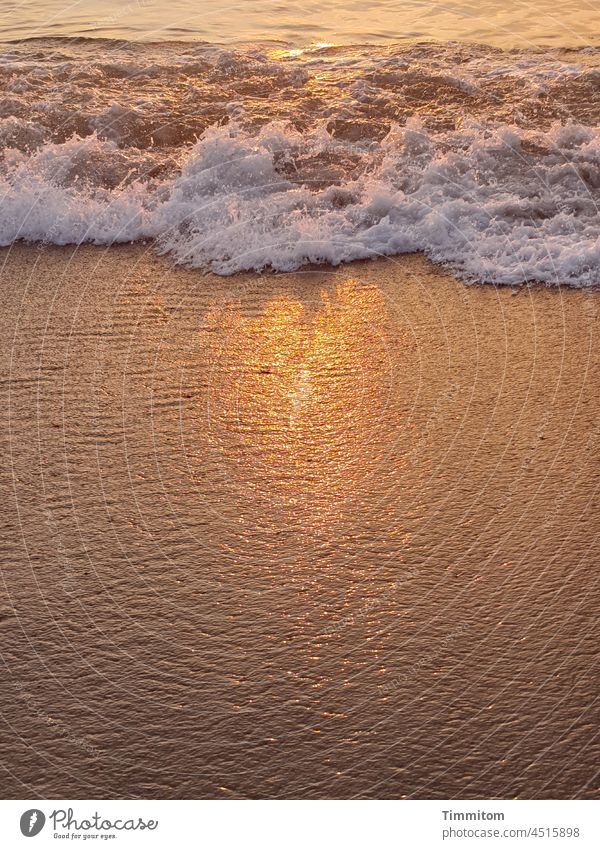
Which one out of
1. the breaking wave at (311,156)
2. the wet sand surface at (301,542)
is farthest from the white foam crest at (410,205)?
the wet sand surface at (301,542)

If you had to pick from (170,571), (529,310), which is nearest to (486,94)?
(529,310)

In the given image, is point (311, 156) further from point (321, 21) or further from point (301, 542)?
point (301, 542)

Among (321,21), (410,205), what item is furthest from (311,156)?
(321,21)

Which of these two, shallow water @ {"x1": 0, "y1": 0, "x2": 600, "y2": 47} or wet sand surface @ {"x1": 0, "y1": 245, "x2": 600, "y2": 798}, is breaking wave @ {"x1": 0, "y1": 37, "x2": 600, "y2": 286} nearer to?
shallow water @ {"x1": 0, "y1": 0, "x2": 600, "y2": 47}

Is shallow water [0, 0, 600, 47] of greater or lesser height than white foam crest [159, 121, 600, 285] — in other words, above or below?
above

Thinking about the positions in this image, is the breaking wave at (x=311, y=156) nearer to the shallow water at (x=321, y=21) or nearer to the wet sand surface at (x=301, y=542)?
the shallow water at (x=321, y=21)

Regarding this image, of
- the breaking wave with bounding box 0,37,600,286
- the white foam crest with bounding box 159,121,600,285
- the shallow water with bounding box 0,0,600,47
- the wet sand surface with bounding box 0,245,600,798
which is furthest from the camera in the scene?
the shallow water with bounding box 0,0,600,47

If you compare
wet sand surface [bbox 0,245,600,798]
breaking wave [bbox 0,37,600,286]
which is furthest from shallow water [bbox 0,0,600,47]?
wet sand surface [bbox 0,245,600,798]

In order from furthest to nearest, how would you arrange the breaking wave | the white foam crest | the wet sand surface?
the breaking wave
the white foam crest
the wet sand surface
